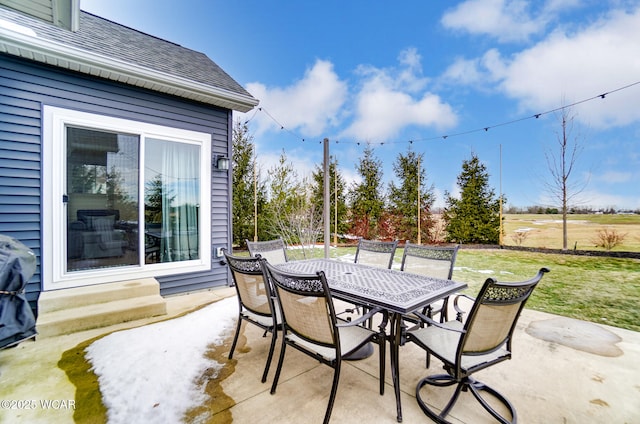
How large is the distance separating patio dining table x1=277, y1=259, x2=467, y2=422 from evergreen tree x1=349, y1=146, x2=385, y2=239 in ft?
24.6

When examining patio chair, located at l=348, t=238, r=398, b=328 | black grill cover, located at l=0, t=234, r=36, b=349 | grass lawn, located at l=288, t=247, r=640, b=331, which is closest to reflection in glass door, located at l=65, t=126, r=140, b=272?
black grill cover, located at l=0, t=234, r=36, b=349

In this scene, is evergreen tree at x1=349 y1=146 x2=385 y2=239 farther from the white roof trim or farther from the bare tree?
the white roof trim

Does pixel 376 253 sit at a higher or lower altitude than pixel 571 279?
higher

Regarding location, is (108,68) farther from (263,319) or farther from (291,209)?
(291,209)

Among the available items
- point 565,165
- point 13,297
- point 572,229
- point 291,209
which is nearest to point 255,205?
point 291,209

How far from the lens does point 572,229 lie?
8617mm

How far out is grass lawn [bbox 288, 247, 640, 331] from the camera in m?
3.91

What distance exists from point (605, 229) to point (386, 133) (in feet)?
24.1

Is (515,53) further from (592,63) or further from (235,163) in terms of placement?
(235,163)

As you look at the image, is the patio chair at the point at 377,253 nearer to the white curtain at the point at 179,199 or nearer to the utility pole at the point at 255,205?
the white curtain at the point at 179,199

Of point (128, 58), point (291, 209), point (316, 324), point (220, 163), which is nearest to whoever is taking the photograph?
point (316, 324)

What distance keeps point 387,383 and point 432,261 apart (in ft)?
4.56

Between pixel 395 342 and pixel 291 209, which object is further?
pixel 291 209

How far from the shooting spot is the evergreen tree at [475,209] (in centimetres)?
956
